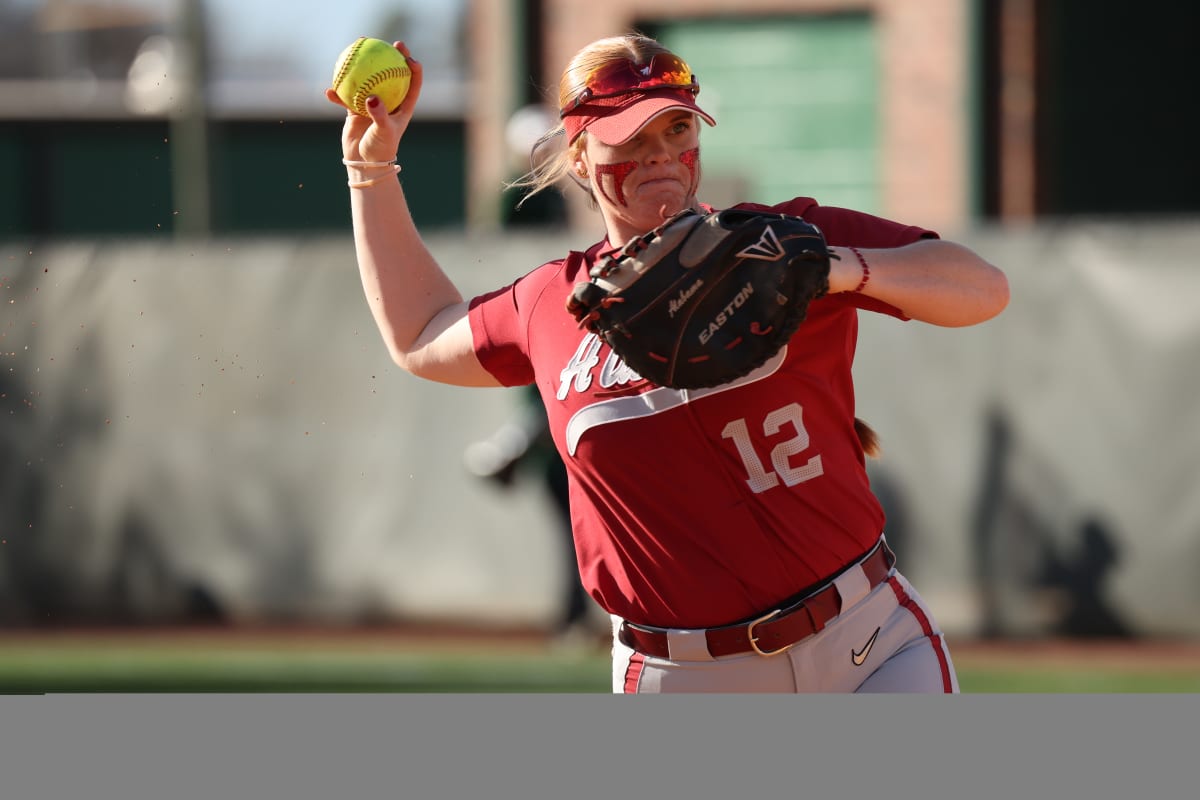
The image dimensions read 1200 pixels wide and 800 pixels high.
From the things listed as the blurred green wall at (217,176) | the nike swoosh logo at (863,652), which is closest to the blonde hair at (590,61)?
the nike swoosh logo at (863,652)

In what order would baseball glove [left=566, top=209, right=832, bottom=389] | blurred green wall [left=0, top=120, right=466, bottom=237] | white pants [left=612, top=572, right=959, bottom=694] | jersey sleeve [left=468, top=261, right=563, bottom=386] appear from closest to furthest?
baseball glove [left=566, top=209, right=832, bottom=389]
white pants [left=612, top=572, right=959, bottom=694]
jersey sleeve [left=468, top=261, right=563, bottom=386]
blurred green wall [left=0, top=120, right=466, bottom=237]

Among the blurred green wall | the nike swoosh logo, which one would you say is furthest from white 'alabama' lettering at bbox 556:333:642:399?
the blurred green wall

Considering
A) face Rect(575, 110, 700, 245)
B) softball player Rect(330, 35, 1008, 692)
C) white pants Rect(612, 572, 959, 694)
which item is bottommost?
white pants Rect(612, 572, 959, 694)

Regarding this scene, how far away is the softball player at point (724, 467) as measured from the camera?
2.79 m

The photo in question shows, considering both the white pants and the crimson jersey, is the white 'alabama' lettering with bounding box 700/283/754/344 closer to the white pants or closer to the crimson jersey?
the crimson jersey

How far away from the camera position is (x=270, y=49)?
18.5 meters

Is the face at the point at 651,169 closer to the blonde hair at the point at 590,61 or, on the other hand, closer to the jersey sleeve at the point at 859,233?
the blonde hair at the point at 590,61

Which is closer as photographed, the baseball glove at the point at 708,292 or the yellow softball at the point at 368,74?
the baseball glove at the point at 708,292

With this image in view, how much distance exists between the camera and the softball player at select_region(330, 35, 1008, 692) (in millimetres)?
2787

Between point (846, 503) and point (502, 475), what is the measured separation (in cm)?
486

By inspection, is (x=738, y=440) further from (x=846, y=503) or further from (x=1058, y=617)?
(x=1058, y=617)

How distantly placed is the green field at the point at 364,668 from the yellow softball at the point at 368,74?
3.78 metres

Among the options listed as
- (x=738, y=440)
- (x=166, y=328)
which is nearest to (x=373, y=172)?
(x=738, y=440)

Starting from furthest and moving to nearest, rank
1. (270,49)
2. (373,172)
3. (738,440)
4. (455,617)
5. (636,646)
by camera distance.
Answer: (270,49) → (455,617) → (373,172) → (636,646) → (738,440)
